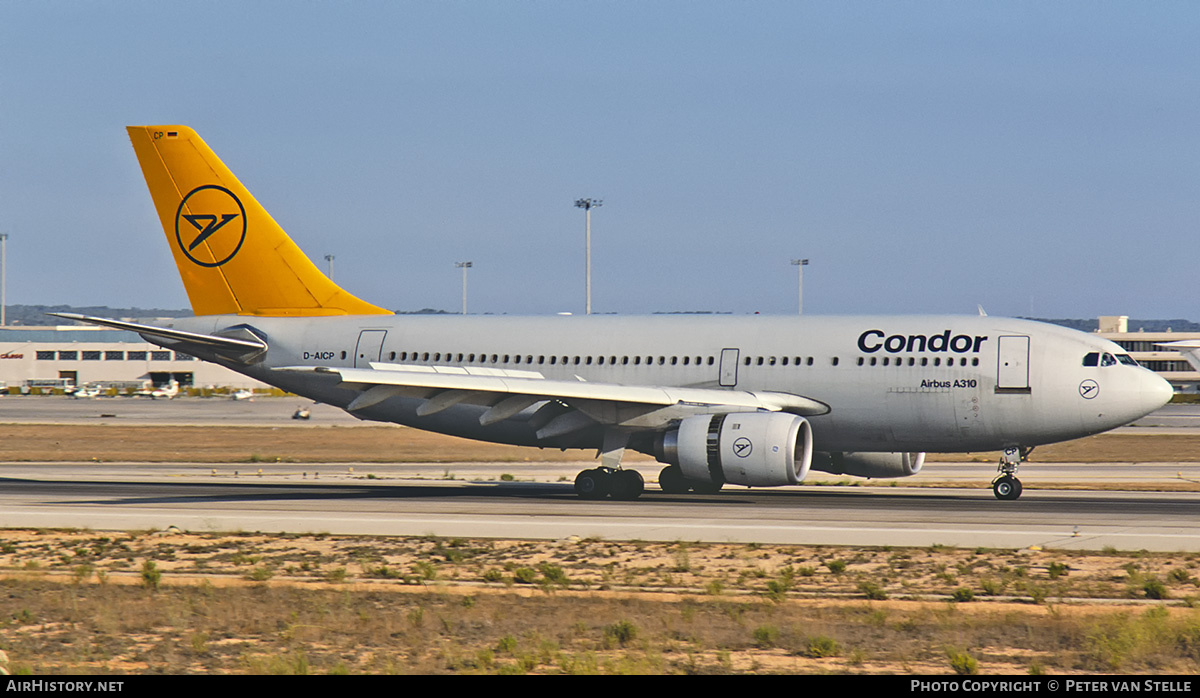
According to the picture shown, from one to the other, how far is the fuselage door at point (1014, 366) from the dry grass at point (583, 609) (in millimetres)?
10088

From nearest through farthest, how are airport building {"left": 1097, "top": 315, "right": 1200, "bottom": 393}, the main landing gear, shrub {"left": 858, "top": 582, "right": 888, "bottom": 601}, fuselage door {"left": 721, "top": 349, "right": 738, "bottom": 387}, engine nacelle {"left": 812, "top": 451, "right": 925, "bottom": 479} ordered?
shrub {"left": 858, "top": 582, "right": 888, "bottom": 601} → the main landing gear → fuselage door {"left": 721, "top": 349, "right": 738, "bottom": 387} → engine nacelle {"left": 812, "top": 451, "right": 925, "bottom": 479} → airport building {"left": 1097, "top": 315, "right": 1200, "bottom": 393}

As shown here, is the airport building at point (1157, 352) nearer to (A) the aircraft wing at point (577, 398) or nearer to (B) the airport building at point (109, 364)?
(B) the airport building at point (109, 364)

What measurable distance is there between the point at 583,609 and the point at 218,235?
25202 mm

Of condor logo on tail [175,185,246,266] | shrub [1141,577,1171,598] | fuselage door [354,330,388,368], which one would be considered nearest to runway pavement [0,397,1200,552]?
fuselage door [354,330,388,368]

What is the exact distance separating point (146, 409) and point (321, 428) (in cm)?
3511

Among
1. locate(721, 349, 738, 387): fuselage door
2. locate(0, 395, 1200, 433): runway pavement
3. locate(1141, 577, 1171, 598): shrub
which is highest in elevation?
locate(721, 349, 738, 387): fuselage door

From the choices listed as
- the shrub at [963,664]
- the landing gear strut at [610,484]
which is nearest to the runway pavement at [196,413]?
the landing gear strut at [610,484]

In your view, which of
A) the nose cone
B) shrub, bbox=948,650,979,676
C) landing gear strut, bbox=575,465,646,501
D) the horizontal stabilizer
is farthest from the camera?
the horizontal stabilizer

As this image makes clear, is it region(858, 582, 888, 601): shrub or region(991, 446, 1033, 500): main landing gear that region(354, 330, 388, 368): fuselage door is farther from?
region(858, 582, 888, 601): shrub

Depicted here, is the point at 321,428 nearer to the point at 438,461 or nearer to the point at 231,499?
the point at 438,461

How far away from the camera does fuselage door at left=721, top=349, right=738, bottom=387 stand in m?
32.8

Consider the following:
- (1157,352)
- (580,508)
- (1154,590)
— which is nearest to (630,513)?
(580,508)

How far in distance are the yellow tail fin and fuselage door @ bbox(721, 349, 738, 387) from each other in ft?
36.8

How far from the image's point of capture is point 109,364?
171 metres
